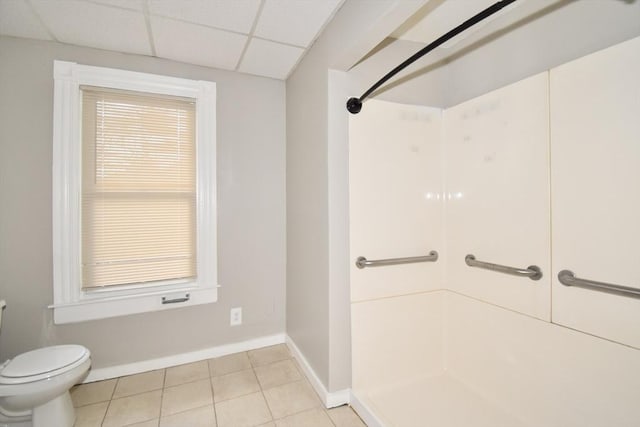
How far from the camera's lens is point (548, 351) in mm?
1322

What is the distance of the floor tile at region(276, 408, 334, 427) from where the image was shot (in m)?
1.55

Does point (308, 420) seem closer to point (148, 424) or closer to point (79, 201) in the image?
point (148, 424)

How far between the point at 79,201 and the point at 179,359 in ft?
4.30

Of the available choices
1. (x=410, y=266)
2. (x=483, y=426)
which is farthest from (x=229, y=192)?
(x=483, y=426)

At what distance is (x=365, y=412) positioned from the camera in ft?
5.15

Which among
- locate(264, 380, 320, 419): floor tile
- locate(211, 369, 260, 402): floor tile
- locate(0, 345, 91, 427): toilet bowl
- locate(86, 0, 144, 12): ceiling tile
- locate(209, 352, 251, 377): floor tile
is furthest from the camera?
locate(209, 352, 251, 377): floor tile

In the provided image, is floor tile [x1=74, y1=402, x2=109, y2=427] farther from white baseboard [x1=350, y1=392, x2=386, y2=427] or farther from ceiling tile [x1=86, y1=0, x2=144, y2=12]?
ceiling tile [x1=86, y1=0, x2=144, y2=12]

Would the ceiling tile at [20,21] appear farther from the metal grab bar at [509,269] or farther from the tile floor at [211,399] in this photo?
the metal grab bar at [509,269]

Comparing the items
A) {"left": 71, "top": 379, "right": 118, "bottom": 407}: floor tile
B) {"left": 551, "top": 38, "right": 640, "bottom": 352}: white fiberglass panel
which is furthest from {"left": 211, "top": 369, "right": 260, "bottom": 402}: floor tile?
{"left": 551, "top": 38, "right": 640, "bottom": 352}: white fiberglass panel

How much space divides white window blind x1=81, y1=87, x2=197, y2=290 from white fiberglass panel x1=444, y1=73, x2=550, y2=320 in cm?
188

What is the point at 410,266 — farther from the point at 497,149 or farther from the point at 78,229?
the point at 78,229

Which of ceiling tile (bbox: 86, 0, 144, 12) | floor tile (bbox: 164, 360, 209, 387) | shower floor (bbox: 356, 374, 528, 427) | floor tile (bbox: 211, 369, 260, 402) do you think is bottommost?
floor tile (bbox: 211, 369, 260, 402)

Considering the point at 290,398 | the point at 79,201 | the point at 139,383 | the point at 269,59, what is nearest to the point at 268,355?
the point at 290,398

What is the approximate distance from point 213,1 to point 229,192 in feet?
4.04
